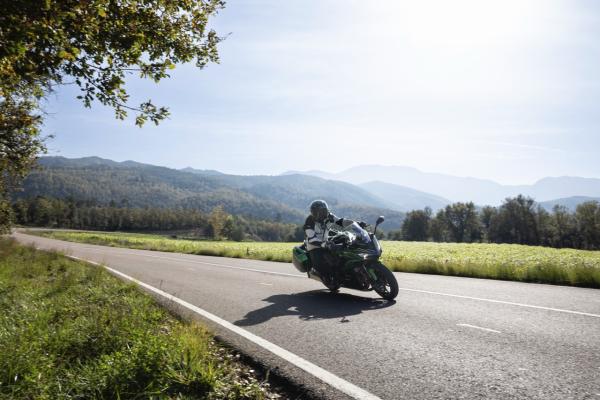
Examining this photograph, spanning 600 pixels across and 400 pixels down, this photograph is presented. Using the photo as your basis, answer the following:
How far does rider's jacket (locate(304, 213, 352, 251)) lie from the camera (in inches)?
332

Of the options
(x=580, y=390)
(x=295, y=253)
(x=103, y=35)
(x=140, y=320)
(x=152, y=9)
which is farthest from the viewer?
(x=295, y=253)

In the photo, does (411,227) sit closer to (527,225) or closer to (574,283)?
(527,225)

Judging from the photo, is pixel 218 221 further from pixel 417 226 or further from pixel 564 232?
pixel 564 232

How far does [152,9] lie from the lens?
718 centimetres

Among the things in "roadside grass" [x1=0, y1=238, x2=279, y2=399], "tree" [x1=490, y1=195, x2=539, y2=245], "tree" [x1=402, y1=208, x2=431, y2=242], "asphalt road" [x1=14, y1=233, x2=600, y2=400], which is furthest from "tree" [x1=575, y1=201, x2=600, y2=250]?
"roadside grass" [x1=0, y1=238, x2=279, y2=399]

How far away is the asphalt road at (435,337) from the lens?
336 cm

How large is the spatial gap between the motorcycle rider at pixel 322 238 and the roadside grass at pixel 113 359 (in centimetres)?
328

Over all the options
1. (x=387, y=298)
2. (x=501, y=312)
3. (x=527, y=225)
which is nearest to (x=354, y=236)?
(x=387, y=298)

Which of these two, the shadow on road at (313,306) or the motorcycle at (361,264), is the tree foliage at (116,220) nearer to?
the shadow on road at (313,306)

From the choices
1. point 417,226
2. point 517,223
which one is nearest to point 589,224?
point 517,223

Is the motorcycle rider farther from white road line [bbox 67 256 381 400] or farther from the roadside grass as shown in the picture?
the roadside grass

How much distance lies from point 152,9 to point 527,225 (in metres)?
95.5

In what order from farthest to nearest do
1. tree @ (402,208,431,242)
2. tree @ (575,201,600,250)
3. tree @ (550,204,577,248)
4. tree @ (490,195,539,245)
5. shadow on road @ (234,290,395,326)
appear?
1. tree @ (402,208,431,242)
2. tree @ (490,195,539,245)
3. tree @ (550,204,577,248)
4. tree @ (575,201,600,250)
5. shadow on road @ (234,290,395,326)

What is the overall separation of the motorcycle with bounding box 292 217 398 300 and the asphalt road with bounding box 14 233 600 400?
30cm
